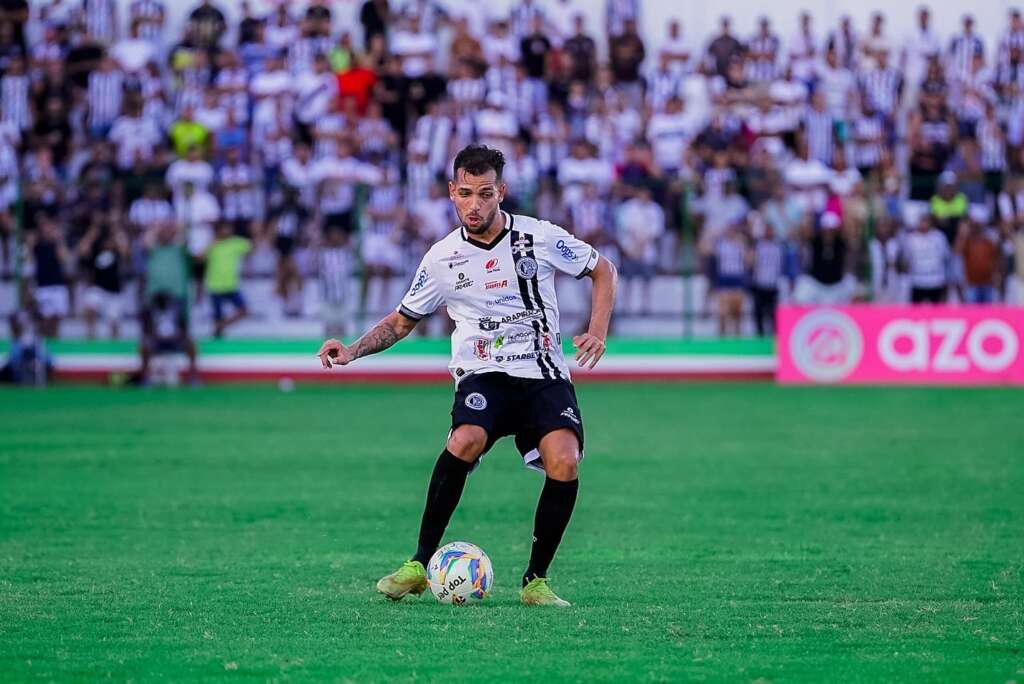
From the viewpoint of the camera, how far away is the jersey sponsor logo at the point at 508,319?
7.67 metres

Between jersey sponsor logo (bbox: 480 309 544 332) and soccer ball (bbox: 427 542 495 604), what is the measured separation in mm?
994

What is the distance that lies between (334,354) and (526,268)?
3.07ft

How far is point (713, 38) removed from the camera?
2623 cm

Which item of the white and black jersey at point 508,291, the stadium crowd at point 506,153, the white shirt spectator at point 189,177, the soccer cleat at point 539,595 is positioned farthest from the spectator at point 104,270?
the soccer cleat at point 539,595

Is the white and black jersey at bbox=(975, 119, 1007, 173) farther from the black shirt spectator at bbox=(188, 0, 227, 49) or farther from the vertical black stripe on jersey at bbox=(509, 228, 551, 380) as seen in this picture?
the vertical black stripe on jersey at bbox=(509, 228, 551, 380)

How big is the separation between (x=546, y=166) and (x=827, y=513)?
44.4ft

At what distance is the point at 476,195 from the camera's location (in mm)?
7449

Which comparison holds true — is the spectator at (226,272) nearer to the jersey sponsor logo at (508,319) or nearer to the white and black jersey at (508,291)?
the white and black jersey at (508,291)

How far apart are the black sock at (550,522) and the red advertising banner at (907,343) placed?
1634 centimetres

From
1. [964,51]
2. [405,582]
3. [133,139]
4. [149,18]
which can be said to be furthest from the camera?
[149,18]

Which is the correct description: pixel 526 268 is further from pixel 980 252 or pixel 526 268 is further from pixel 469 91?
pixel 469 91

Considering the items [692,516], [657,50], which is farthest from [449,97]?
[692,516]

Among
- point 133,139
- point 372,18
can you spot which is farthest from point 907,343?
point 133,139

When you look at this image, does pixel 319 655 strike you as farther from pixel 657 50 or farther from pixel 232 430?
pixel 657 50
